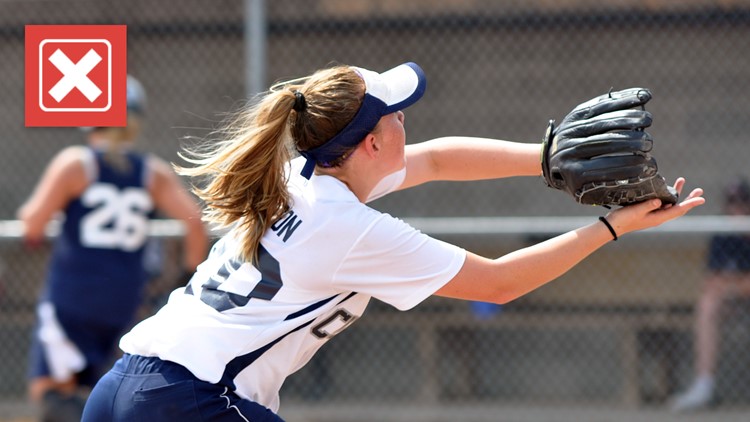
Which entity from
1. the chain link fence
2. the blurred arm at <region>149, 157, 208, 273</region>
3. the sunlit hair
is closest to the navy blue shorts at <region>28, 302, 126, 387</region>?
the blurred arm at <region>149, 157, 208, 273</region>

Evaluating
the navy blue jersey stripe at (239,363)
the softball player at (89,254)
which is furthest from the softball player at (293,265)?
the softball player at (89,254)

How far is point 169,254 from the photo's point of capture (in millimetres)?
6918

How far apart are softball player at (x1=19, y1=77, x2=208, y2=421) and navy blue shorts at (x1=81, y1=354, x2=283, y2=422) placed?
247 centimetres

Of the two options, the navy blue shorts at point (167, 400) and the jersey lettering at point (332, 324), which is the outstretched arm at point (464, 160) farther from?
the navy blue shorts at point (167, 400)

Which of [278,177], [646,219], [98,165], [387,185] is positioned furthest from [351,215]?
[98,165]

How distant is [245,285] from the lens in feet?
8.68

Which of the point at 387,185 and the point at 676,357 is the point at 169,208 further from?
the point at 676,357

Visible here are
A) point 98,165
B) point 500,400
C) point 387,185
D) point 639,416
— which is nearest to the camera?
point 387,185

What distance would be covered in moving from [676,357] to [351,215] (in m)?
4.43

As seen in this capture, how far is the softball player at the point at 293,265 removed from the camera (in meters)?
2.62

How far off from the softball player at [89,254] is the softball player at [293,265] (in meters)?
2.44

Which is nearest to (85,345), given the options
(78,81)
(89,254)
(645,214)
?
(89,254)

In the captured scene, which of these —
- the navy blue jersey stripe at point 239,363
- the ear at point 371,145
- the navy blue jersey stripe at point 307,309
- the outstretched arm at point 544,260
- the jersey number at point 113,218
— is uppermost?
the ear at point 371,145

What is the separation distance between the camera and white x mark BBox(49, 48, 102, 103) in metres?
5.10
